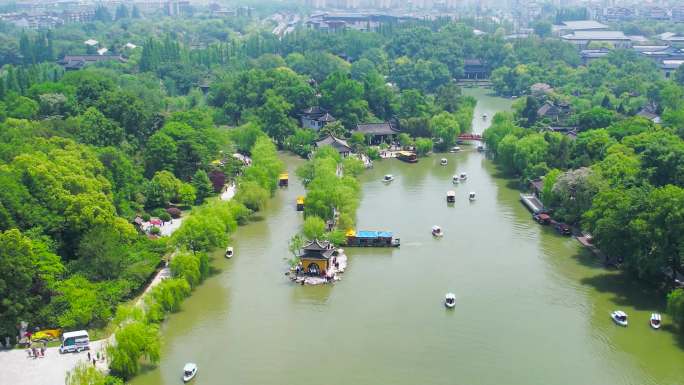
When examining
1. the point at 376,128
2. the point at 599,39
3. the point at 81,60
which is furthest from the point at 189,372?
the point at 599,39

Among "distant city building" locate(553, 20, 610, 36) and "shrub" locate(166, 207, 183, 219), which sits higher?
"distant city building" locate(553, 20, 610, 36)

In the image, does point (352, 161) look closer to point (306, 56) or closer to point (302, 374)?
point (302, 374)

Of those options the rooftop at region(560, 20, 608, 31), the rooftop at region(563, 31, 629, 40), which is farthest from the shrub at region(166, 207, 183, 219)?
the rooftop at region(560, 20, 608, 31)

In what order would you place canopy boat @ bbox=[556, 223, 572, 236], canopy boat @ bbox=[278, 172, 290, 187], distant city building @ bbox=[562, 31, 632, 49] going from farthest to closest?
1. distant city building @ bbox=[562, 31, 632, 49]
2. canopy boat @ bbox=[278, 172, 290, 187]
3. canopy boat @ bbox=[556, 223, 572, 236]

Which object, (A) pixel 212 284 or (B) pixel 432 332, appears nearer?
(B) pixel 432 332

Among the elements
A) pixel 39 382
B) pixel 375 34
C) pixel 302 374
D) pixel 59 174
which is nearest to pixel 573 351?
pixel 302 374

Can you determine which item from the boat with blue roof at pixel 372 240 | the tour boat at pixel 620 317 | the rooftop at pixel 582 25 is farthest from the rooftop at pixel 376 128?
the rooftop at pixel 582 25

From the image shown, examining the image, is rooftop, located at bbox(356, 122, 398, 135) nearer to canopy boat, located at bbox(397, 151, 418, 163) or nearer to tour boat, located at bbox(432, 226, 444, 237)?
canopy boat, located at bbox(397, 151, 418, 163)
